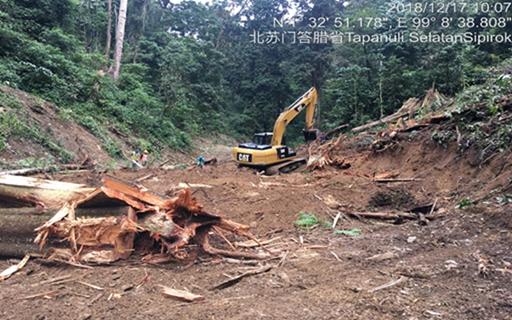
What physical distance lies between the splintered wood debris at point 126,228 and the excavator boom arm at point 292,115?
8409mm

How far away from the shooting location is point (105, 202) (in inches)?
167

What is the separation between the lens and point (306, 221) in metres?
5.64

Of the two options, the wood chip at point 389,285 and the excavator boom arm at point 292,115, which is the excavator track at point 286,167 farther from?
the wood chip at point 389,285

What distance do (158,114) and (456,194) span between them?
19.2 meters

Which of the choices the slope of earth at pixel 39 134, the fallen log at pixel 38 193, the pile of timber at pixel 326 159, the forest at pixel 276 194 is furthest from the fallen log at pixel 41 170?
the pile of timber at pixel 326 159

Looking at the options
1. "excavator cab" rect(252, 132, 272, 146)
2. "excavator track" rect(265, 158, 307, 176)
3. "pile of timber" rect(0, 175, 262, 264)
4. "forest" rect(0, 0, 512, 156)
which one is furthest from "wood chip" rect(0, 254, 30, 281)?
"forest" rect(0, 0, 512, 156)

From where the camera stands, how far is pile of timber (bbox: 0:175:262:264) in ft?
13.2

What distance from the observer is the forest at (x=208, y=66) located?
15.9m

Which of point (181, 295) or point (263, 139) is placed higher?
point (263, 139)

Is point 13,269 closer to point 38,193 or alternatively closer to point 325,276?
point 38,193

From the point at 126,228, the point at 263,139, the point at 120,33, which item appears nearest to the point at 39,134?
the point at 263,139

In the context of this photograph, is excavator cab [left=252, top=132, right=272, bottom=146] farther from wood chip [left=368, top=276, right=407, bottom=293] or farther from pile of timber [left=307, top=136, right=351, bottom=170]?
wood chip [left=368, top=276, right=407, bottom=293]

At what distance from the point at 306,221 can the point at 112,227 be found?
2675mm

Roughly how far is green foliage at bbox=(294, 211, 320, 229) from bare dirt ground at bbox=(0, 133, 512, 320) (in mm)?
91
